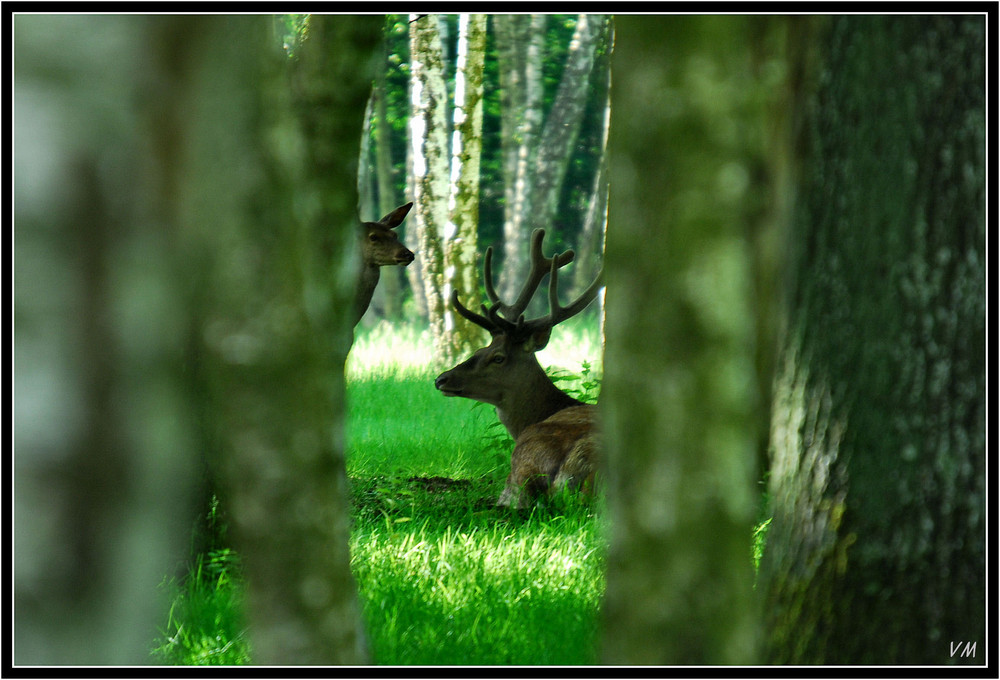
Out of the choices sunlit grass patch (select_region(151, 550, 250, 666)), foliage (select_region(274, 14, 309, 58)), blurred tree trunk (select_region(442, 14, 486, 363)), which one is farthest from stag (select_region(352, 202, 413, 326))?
blurred tree trunk (select_region(442, 14, 486, 363))

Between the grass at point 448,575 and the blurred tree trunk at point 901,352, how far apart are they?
0.83m

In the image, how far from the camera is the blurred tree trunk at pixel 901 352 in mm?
2715

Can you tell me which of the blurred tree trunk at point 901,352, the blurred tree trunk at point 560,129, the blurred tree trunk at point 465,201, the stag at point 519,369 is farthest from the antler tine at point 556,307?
the blurred tree trunk at point 560,129

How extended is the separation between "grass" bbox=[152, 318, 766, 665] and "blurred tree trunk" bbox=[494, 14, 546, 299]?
9493mm

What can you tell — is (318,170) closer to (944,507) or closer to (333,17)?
(333,17)

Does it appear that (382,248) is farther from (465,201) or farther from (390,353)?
(390,353)

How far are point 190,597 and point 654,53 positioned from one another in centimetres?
288

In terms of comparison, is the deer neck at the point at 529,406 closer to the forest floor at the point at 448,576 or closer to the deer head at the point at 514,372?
the deer head at the point at 514,372

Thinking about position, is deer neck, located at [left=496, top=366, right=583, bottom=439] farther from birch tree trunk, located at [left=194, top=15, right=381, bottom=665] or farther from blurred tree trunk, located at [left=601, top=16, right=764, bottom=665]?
blurred tree trunk, located at [left=601, top=16, right=764, bottom=665]

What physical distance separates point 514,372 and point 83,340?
564 centimetres

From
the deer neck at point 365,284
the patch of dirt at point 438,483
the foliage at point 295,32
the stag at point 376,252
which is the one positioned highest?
the foliage at point 295,32

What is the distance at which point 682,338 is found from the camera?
Answer: 5.11 ft

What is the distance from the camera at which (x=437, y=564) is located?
3.96 metres

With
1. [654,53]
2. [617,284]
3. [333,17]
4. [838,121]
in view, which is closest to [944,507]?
[838,121]
